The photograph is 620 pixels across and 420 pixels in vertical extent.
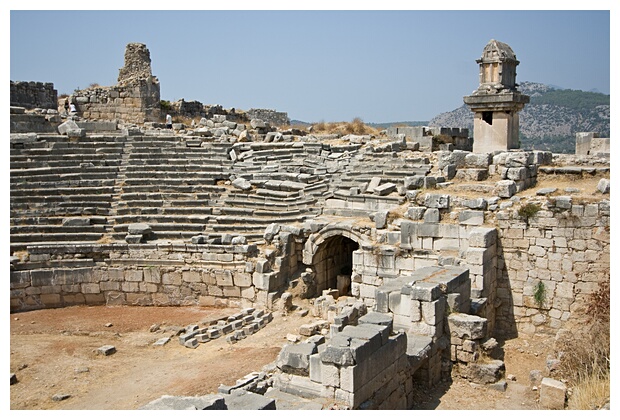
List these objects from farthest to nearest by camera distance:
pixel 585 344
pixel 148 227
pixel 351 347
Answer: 1. pixel 148 227
2. pixel 585 344
3. pixel 351 347

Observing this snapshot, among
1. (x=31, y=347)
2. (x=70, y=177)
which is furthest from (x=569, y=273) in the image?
(x=70, y=177)

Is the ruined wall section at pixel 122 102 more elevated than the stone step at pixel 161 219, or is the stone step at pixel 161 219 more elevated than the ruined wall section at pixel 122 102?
the ruined wall section at pixel 122 102

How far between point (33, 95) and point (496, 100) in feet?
55.2

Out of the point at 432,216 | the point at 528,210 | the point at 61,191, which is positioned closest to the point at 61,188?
the point at 61,191

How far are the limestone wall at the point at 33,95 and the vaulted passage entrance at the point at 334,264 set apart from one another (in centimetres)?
1441

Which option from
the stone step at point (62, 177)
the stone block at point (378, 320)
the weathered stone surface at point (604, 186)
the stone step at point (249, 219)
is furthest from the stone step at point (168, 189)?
the weathered stone surface at point (604, 186)

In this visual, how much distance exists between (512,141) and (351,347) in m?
12.8

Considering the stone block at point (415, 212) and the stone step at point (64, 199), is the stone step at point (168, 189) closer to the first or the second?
the stone step at point (64, 199)

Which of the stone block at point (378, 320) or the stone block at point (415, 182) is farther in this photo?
the stone block at point (415, 182)

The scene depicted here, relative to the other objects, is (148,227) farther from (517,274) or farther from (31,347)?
(517,274)

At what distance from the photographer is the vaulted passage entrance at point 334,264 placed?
15633mm

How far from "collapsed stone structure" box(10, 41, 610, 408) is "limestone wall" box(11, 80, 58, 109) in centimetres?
424

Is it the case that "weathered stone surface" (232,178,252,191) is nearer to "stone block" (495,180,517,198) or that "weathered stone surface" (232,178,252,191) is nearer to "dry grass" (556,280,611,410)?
"stone block" (495,180,517,198)

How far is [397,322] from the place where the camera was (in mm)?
10930
